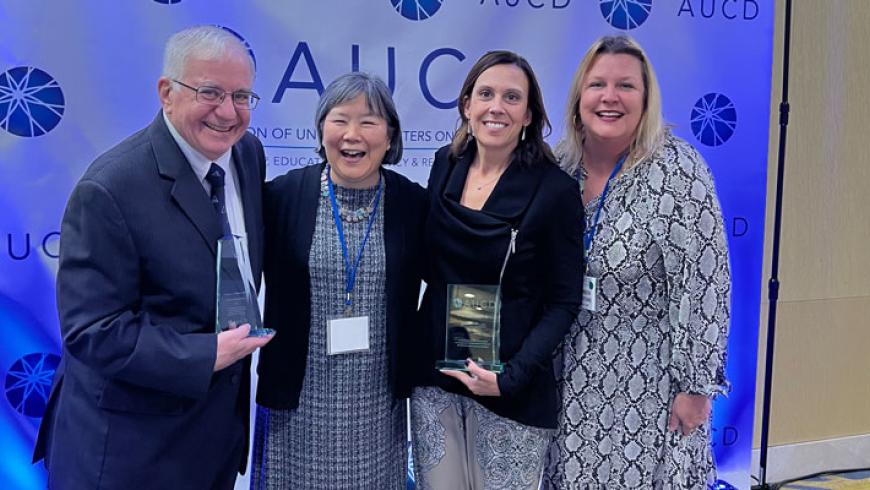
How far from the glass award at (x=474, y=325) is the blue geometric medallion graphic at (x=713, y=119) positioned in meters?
2.01

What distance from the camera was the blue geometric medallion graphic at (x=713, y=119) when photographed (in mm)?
3283

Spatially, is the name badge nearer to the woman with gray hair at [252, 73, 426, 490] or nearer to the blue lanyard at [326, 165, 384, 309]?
the woman with gray hair at [252, 73, 426, 490]

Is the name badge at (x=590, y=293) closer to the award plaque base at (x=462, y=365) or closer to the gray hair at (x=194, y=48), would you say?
the award plaque base at (x=462, y=365)

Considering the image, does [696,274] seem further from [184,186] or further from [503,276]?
[184,186]

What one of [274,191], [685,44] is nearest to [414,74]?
[274,191]

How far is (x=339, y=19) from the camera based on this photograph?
111 inches

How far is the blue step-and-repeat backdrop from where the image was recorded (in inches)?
102

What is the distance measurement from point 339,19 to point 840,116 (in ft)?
9.12

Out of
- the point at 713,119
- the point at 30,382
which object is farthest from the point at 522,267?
the point at 30,382

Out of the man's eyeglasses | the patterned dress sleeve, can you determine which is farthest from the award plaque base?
the man's eyeglasses

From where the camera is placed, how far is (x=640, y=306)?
1980 millimetres

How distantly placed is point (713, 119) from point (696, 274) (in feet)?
5.56

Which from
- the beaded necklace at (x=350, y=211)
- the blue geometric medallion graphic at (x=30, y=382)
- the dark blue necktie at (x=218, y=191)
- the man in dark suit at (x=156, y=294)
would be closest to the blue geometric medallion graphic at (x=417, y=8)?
the beaded necklace at (x=350, y=211)

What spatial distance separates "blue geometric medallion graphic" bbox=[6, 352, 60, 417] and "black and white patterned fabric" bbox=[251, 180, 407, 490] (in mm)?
1319
